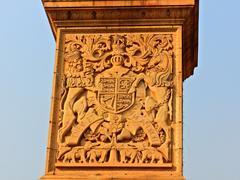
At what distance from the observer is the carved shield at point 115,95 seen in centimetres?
869

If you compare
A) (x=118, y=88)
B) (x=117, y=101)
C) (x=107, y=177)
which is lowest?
(x=107, y=177)

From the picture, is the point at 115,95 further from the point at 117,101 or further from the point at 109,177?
the point at 109,177

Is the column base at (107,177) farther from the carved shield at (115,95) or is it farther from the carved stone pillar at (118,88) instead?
the carved shield at (115,95)

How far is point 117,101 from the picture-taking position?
343 inches

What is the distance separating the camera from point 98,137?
28.0ft

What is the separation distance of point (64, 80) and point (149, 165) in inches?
76.2

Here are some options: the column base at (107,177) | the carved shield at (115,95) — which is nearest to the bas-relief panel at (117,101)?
the carved shield at (115,95)

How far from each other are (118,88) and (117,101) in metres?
0.21

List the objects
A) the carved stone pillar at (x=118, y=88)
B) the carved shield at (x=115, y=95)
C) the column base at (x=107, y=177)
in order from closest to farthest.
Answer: the column base at (x=107, y=177) → the carved stone pillar at (x=118, y=88) → the carved shield at (x=115, y=95)

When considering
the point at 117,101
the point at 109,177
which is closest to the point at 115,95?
the point at 117,101

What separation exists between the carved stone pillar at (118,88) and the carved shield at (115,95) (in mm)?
15

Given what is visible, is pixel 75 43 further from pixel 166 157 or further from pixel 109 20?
pixel 166 157

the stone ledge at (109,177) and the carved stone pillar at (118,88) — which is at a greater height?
the carved stone pillar at (118,88)

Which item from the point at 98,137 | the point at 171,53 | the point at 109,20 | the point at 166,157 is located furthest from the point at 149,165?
the point at 109,20
